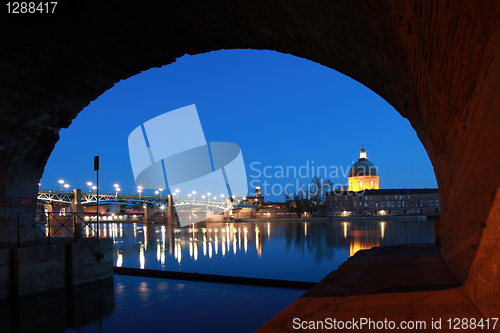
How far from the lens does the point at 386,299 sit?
533 centimetres

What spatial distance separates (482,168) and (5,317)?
34.8ft

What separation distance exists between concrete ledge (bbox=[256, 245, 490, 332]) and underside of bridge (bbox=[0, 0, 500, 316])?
333mm

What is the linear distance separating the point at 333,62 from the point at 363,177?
116868 millimetres

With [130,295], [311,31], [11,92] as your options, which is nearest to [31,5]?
[11,92]

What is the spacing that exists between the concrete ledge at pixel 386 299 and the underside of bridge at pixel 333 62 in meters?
0.33

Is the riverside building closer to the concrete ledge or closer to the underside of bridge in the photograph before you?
the underside of bridge

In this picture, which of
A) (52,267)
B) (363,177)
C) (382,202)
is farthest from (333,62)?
(363,177)

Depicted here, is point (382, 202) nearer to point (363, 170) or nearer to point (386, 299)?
point (363, 170)

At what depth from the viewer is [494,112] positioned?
320cm

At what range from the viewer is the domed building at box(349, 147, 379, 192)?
119m

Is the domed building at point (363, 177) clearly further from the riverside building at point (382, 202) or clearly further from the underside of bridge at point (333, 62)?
the underside of bridge at point (333, 62)

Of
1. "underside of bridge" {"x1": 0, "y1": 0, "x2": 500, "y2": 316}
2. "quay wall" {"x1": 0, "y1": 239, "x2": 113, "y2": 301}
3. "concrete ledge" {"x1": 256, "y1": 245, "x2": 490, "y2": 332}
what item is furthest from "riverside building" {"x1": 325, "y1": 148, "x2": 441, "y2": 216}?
"concrete ledge" {"x1": 256, "y1": 245, "x2": 490, "y2": 332}

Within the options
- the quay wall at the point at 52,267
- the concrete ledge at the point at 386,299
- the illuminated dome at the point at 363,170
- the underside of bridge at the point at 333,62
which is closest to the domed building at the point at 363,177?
the illuminated dome at the point at 363,170

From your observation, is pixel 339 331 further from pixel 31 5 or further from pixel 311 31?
pixel 31 5
